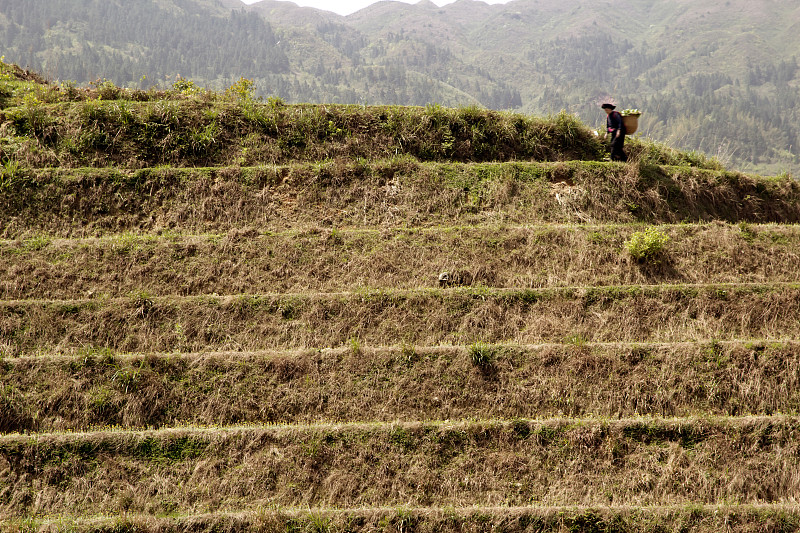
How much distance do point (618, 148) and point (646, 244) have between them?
3.72 metres

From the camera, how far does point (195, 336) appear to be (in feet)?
31.0

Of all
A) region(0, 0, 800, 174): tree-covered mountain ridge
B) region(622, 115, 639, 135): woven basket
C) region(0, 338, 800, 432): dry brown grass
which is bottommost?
region(0, 338, 800, 432): dry brown grass

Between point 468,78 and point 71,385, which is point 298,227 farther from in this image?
point 468,78

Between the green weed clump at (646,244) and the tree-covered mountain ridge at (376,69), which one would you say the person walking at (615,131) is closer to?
the green weed clump at (646,244)

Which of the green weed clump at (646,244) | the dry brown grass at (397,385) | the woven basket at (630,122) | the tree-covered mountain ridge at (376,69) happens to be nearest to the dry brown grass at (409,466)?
the dry brown grass at (397,385)

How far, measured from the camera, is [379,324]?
9.66 meters

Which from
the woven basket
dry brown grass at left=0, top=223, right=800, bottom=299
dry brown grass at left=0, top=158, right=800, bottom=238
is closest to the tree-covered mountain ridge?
dry brown grass at left=0, top=158, right=800, bottom=238

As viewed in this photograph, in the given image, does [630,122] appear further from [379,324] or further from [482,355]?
[379,324]

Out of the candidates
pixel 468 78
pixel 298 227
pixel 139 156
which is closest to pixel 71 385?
pixel 298 227

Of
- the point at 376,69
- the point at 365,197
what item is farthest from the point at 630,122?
the point at 376,69

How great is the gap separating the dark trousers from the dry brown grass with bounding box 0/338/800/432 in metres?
6.05

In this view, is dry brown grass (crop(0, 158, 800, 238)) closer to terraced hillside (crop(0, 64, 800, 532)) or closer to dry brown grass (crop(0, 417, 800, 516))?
terraced hillside (crop(0, 64, 800, 532))

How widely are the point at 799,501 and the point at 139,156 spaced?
13834 mm

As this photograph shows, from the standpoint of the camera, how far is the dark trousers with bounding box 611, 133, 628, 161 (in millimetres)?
13488
